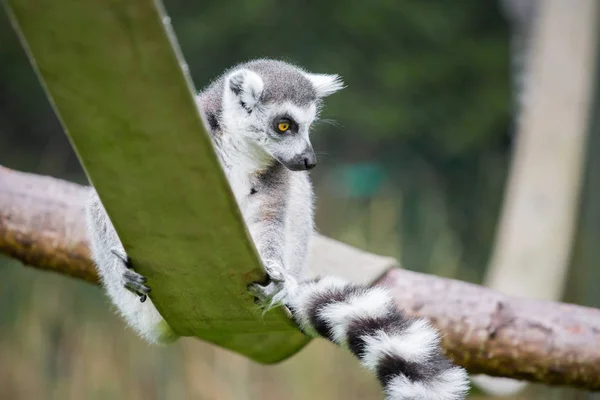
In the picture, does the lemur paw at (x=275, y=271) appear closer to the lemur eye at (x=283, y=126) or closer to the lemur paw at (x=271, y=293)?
the lemur paw at (x=271, y=293)

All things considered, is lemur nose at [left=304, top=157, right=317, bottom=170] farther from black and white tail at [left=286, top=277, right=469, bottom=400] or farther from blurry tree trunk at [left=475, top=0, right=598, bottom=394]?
blurry tree trunk at [left=475, top=0, right=598, bottom=394]

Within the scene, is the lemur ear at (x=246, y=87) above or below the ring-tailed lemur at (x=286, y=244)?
above

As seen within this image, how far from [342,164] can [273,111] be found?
404cm

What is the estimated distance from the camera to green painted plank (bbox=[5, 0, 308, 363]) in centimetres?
117

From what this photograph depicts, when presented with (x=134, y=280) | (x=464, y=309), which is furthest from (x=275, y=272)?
(x=464, y=309)

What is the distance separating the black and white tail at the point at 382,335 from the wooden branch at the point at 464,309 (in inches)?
30.0

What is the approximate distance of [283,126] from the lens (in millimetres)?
2410

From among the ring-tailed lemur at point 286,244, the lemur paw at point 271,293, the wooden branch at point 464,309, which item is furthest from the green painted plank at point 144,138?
the wooden branch at point 464,309

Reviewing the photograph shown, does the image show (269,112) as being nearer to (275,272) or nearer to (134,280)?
(275,272)

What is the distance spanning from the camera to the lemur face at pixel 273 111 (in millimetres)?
2346

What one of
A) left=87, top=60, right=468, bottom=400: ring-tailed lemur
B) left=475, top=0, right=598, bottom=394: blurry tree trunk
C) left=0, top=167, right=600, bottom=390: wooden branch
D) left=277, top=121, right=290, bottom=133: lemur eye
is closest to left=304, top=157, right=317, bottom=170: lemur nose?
left=87, top=60, right=468, bottom=400: ring-tailed lemur

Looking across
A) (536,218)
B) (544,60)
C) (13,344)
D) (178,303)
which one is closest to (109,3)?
(178,303)

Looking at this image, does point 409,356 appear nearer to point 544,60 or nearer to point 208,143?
point 208,143

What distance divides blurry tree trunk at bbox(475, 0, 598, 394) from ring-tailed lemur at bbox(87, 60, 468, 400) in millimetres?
1259
